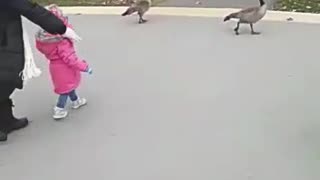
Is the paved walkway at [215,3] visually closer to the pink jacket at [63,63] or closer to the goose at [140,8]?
the goose at [140,8]

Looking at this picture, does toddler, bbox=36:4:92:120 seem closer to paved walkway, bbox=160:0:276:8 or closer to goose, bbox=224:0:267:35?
goose, bbox=224:0:267:35

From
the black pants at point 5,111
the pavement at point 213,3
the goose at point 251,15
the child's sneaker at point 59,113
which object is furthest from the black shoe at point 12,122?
the pavement at point 213,3

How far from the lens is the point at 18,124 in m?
4.84

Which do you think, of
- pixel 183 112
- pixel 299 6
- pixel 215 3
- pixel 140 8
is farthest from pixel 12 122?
pixel 215 3

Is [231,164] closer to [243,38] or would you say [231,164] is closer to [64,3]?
[243,38]

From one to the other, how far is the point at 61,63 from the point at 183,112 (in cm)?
98

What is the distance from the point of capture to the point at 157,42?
687 cm

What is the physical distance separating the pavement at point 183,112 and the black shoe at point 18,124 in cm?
4

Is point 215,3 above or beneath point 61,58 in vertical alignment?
beneath

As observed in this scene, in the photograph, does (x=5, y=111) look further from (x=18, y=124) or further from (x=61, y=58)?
(x=61, y=58)

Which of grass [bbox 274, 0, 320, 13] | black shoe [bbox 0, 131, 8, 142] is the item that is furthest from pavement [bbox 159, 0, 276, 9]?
black shoe [bbox 0, 131, 8, 142]

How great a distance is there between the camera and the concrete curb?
747 cm

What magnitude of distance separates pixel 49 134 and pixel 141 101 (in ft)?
2.80

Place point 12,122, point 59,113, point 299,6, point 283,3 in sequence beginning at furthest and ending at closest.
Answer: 1. point 283,3
2. point 299,6
3. point 59,113
4. point 12,122
